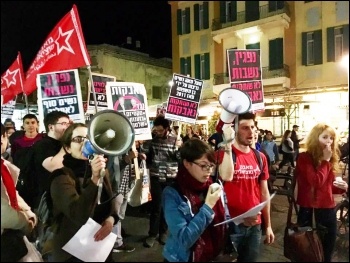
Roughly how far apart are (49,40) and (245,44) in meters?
4.84

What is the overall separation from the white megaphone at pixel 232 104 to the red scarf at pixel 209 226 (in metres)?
0.99

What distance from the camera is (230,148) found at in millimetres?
3135

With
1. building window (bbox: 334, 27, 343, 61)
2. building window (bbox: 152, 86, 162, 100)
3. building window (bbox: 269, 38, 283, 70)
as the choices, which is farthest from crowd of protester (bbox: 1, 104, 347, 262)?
building window (bbox: 152, 86, 162, 100)

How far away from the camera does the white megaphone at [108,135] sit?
2.44 meters

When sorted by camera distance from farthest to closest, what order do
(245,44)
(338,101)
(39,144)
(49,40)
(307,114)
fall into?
(307,114) → (338,101) → (245,44) → (49,40) → (39,144)

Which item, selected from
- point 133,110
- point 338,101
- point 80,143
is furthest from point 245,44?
point 80,143

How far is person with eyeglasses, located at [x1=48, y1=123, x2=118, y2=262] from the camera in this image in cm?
237

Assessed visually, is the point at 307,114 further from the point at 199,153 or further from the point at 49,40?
the point at 199,153

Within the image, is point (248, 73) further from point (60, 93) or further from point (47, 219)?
point (47, 219)

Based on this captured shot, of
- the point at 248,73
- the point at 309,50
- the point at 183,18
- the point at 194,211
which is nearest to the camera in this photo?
the point at 194,211

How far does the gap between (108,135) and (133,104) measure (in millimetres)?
3484

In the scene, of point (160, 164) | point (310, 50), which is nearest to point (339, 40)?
point (160, 164)

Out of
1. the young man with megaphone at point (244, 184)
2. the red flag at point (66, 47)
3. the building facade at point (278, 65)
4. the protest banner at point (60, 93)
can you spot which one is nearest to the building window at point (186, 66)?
the building facade at point (278, 65)

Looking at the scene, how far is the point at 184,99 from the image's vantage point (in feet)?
24.8
